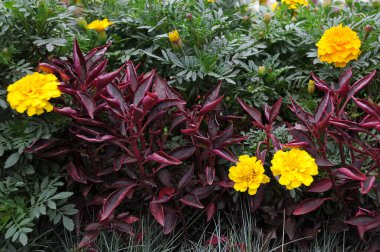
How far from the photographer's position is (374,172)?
2186 mm

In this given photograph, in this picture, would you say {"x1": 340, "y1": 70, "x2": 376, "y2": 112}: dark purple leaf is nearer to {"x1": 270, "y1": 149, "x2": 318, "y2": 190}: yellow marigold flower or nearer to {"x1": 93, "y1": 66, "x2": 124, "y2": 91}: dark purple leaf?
{"x1": 270, "y1": 149, "x2": 318, "y2": 190}: yellow marigold flower

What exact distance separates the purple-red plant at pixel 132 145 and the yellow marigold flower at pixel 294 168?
0.24m

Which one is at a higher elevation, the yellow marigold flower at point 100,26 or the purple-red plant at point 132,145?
the yellow marigold flower at point 100,26

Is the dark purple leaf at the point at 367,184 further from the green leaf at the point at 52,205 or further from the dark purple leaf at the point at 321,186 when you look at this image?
the green leaf at the point at 52,205

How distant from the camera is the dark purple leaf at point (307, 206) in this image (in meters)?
2.16

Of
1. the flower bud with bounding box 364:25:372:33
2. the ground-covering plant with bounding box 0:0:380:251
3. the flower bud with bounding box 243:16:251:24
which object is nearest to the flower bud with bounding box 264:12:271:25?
the ground-covering plant with bounding box 0:0:380:251

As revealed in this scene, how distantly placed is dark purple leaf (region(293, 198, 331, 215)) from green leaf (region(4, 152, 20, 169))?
3.91ft

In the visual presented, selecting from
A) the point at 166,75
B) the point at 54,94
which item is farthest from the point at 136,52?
the point at 54,94

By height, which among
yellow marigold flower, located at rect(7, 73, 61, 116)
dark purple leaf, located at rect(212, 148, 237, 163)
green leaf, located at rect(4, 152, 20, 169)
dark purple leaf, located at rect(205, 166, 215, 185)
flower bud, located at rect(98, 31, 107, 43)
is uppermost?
yellow marigold flower, located at rect(7, 73, 61, 116)

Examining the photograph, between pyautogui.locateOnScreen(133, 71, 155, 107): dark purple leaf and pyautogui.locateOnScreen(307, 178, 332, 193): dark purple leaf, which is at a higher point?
pyautogui.locateOnScreen(133, 71, 155, 107): dark purple leaf

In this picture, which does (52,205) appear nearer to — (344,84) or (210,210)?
(210,210)

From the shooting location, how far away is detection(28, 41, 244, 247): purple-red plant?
2.16 meters

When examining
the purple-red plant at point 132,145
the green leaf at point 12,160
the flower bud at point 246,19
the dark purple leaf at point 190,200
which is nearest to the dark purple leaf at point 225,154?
the purple-red plant at point 132,145

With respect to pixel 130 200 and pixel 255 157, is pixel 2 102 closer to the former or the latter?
pixel 130 200
